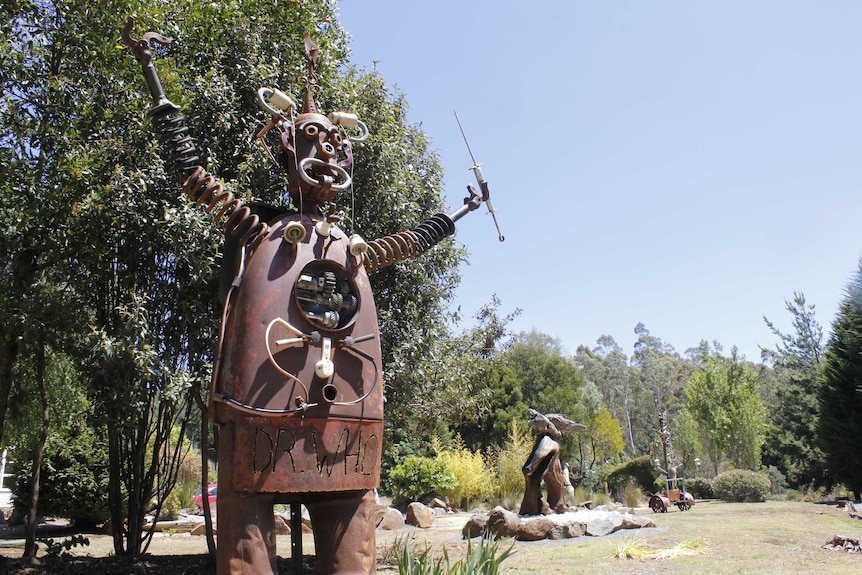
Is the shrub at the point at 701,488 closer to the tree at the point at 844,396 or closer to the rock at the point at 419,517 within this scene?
the tree at the point at 844,396

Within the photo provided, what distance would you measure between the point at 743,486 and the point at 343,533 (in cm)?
1625

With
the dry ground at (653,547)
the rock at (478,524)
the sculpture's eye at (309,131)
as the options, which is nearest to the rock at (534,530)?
the dry ground at (653,547)

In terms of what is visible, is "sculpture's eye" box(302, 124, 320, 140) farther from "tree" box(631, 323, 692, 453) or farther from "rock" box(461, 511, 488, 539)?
"tree" box(631, 323, 692, 453)

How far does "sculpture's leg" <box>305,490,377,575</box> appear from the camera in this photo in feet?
12.9

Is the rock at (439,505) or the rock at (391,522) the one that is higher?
the rock at (391,522)

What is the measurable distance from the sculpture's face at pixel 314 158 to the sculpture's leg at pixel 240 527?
1.69m

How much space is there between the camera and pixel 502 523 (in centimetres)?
1023

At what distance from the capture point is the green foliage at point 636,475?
2475 centimetres

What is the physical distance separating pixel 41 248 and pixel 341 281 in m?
4.27

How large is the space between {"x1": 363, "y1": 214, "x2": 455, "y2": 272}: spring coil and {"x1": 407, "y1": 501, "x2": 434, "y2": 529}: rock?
32.5ft

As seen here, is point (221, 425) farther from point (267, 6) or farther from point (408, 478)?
point (408, 478)

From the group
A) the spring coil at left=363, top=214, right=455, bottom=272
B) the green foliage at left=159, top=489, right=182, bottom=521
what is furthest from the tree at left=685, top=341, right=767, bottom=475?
the spring coil at left=363, top=214, right=455, bottom=272

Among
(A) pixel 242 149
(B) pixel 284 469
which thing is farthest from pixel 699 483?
(B) pixel 284 469

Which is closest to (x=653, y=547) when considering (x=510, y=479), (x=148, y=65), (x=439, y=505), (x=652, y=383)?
(x=148, y=65)
